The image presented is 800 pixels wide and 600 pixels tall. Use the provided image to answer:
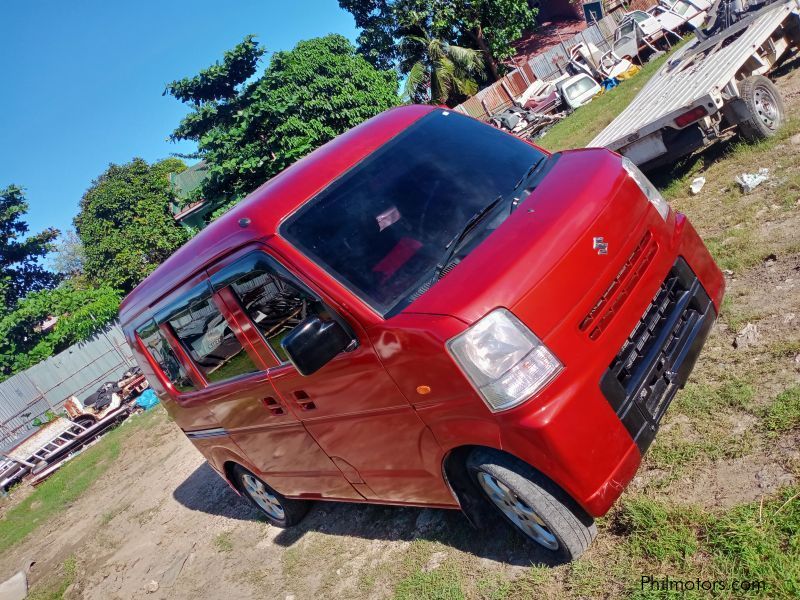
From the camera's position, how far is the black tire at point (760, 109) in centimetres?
594

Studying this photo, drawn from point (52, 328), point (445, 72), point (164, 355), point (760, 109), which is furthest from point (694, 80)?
point (445, 72)

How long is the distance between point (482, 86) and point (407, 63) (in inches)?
177

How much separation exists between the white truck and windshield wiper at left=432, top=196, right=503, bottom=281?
3683mm

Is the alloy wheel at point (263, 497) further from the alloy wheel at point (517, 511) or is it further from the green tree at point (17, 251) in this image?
the green tree at point (17, 251)

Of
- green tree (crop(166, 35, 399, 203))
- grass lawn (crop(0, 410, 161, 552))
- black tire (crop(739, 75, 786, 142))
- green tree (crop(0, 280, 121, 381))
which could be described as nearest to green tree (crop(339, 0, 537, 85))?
green tree (crop(166, 35, 399, 203))

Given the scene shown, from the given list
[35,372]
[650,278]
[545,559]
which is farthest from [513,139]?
[35,372]

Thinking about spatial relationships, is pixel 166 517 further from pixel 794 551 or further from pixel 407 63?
pixel 407 63

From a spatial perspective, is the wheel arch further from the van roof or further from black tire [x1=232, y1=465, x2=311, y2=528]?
black tire [x1=232, y1=465, x2=311, y2=528]

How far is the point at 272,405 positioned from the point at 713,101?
15.8 feet

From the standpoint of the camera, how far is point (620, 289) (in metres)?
2.77

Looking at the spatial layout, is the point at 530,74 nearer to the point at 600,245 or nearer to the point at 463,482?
the point at 600,245

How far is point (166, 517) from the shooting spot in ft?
22.8

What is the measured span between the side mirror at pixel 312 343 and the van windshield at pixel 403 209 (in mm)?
228

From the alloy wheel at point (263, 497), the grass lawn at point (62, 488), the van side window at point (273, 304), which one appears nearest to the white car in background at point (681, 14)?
the grass lawn at point (62, 488)
